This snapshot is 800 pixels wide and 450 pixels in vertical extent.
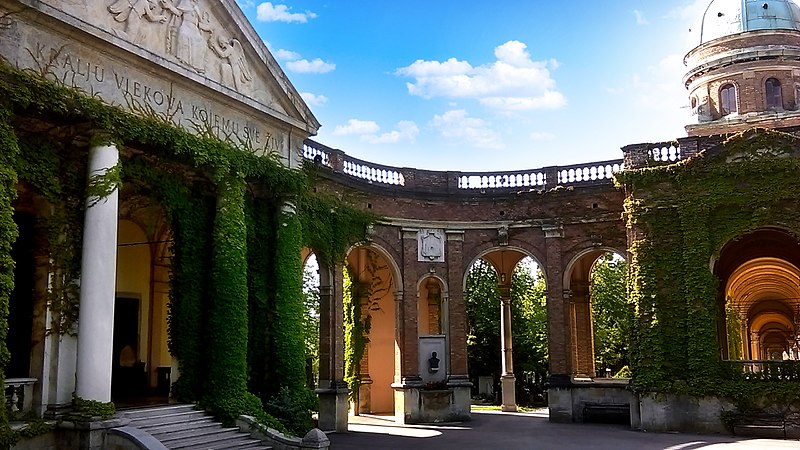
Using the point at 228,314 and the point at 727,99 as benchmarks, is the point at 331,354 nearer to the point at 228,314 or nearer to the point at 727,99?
the point at 228,314

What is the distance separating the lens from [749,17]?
3491cm

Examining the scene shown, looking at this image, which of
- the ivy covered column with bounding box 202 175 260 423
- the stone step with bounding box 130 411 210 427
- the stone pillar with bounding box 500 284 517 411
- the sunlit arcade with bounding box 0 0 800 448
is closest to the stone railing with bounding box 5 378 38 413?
the sunlit arcade with bounding box 0 0 800 448

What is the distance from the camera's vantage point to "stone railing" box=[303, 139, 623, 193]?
2497cm

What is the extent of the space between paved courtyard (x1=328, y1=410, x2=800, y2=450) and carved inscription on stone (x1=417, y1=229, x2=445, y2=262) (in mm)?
5841

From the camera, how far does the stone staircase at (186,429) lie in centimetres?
1385

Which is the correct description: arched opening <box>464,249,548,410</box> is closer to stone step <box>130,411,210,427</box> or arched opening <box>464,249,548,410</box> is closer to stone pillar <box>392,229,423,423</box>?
stone pillar <box>392,229,423,423</box>

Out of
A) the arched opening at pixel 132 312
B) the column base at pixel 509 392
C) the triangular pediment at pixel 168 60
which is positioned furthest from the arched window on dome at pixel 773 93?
the arched opening at pixel 132 312

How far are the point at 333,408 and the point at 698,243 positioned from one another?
11.9 metres

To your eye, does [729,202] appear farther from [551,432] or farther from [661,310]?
[551,432]

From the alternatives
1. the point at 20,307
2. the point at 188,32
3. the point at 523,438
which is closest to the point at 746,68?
the point at 523,438

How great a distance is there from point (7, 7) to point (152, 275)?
34.0ft

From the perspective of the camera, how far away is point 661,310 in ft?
71.8

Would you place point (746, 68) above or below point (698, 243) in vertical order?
above

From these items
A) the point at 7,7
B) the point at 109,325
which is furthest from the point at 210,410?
the point at 7,7
